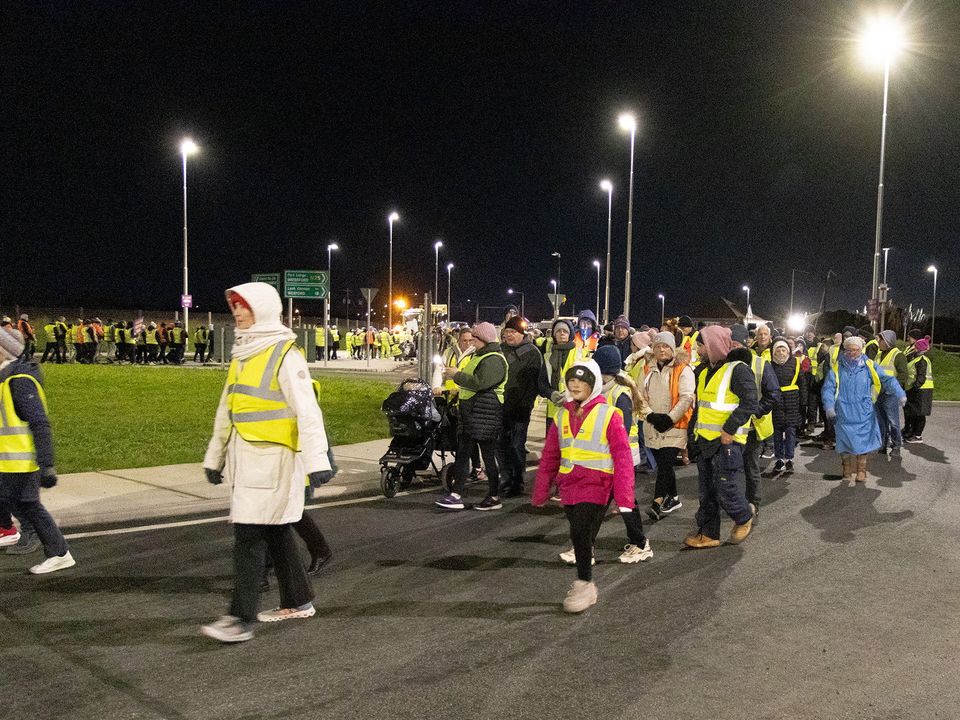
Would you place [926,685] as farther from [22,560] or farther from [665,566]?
[22,560]

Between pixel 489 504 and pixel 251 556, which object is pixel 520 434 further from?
pixel 251 556

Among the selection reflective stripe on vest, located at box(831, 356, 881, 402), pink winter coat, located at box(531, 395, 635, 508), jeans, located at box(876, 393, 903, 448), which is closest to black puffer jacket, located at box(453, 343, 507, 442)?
pink winter coat, located at box(531, 395, 635, 508)

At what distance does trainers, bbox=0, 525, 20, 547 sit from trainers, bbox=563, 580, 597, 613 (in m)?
4.42

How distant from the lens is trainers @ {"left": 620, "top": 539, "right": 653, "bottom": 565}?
6422 mm

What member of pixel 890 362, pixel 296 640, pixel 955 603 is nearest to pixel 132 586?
pixel 296 640

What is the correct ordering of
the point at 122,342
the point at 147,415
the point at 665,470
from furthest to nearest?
1. the point at 122,342
2. the point at 147,415
3. the point at 665,470

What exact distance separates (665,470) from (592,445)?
3021 mm

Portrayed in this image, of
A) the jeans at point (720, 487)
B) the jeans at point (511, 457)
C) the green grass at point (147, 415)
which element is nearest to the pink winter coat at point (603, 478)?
the jeans at point (720, 487)

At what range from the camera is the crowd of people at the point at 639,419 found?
5.35 m

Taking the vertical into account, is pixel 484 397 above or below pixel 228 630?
above

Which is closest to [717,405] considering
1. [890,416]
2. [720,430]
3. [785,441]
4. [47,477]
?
[720,430]

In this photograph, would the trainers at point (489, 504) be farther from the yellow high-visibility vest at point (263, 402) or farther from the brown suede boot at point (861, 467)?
the brown suede boot at point (861, 467)

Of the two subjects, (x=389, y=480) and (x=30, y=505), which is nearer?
(x=30, y=505)

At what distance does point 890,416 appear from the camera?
479 inches
